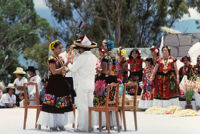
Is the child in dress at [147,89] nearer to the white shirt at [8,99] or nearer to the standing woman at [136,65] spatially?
the standing woman at [136,65]

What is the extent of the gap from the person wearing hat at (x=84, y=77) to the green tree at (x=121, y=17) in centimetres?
2448

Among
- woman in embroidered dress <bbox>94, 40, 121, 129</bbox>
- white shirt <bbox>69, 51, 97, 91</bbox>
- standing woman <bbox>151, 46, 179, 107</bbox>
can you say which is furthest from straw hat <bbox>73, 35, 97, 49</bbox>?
standing woman <bbox>151, 46, 179, 107</bbox>

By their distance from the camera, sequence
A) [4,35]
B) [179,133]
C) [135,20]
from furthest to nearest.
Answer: [4,35] → [135,20] → [179,133]

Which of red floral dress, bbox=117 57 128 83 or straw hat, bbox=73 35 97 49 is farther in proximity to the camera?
red floral dress, bbox=117 57 128 83

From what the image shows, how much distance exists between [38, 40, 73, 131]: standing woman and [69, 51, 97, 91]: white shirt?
0.31m

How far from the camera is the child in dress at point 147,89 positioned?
1348 centimetres

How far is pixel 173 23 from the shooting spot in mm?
33312

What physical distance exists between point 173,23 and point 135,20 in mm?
2680

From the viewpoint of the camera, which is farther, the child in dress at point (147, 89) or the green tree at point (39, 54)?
the green tree at point (39, 54)

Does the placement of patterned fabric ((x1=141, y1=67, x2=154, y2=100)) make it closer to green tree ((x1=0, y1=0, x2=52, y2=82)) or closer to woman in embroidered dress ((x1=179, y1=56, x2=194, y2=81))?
woman in embroidered dress ((x1=179, y1=56, x2=194, y2=81))

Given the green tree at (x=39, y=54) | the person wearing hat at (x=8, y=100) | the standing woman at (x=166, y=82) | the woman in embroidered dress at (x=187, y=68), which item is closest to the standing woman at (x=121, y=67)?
the standing woman at (x=166, y=82)

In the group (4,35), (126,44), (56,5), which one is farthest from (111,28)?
(4,35)

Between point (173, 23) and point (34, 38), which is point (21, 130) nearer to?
Answer: point (173, 23)

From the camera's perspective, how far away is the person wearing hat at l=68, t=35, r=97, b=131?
7738 millimetres
